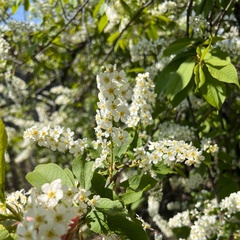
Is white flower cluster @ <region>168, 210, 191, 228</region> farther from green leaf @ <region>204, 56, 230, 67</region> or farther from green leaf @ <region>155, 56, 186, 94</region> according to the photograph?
green leaf @ <region>204, 56, 230, 67</region>

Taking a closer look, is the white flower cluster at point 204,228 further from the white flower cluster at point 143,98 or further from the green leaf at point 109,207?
the green leaf at point 109,207

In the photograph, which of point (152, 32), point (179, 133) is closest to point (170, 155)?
point (179, 133)

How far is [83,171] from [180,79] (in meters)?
0.79

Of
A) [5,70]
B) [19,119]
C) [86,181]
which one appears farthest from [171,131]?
[19,119]

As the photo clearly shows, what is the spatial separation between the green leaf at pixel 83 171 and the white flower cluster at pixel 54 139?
21 centimetres

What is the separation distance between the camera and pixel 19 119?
627 centimetres

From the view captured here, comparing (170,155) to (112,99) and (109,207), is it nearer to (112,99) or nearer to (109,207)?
(112,99)

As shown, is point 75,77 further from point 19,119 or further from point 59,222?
point 59,222

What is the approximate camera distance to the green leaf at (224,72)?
1844 millimetres

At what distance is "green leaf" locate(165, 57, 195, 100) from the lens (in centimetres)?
197

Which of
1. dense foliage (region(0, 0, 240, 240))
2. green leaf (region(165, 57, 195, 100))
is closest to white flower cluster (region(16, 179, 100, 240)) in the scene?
dense foliage (region(0, 0, 240, 240))

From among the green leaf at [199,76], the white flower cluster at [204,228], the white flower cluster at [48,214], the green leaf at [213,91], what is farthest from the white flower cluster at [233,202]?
the white flower cluster at [48,214]

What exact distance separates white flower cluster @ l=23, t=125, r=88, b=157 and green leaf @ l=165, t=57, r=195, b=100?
20.6 inches

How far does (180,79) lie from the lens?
78.4 inches
